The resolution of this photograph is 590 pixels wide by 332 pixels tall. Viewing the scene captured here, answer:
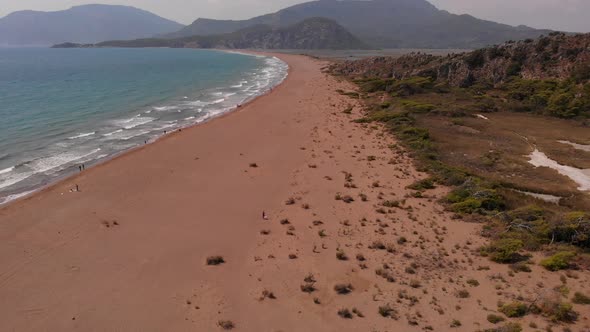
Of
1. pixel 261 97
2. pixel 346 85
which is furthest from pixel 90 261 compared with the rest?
pixel 346 85

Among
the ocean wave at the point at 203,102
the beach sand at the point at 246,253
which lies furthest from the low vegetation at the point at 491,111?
the ocean wave at the point at 203,102

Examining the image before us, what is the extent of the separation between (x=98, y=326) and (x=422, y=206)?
759 inches

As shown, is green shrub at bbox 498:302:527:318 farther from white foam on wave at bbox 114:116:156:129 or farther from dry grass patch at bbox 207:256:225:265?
white foam on wave at bbox 114:116:156:129

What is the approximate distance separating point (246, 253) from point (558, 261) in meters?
15.3

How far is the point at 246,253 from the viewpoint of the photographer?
19.5m

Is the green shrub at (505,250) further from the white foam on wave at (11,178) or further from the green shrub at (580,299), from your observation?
the white foam on wave at (11,178)

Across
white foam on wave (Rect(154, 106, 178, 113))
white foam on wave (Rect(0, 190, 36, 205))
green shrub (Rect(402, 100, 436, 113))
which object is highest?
green shrub (Rect(402, 100, 436, 113))

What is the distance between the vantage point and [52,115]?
52.0 metres

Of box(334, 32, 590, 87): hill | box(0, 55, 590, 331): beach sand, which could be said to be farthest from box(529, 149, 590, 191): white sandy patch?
box(334, 32, 590, 87): hill

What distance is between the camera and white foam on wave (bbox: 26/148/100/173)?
107 ft

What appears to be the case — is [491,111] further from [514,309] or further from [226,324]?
[226,324]

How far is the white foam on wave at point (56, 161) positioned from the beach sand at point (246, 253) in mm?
4644

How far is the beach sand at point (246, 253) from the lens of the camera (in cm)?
1496

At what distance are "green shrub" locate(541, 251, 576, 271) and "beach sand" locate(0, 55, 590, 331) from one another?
79 cm
